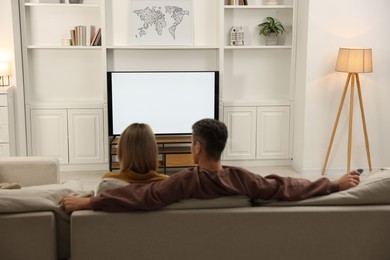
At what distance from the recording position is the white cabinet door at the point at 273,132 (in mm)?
6453

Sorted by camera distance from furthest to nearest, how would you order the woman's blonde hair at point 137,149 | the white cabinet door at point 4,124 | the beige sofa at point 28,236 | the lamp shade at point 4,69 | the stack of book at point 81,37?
1. the stack of book at point 81,37
2. the lamp shade at point 4,69
3. the white cabinet door at point 4,124
4. the woman's blonde hair at point 137,149
5. the beige sofa at point 28,236

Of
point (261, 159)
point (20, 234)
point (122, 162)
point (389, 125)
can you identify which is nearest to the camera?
point (20, 234)

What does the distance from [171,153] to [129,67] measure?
3.82 feet

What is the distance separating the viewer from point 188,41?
6344 mm

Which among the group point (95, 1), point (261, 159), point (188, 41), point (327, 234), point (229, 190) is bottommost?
point (261, 159)

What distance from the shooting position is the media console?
6.00m

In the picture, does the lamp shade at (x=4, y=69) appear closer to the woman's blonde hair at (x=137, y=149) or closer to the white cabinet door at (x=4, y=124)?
the white cabinet door at (x=4, y=124)

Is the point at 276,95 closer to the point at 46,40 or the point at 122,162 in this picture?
the point at 46,40

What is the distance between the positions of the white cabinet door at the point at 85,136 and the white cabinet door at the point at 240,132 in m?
1.44

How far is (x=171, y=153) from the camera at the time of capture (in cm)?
601

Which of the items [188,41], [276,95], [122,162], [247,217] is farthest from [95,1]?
[247,217]

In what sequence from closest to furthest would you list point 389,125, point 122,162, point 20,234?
point 20,234 < point 122,162 < point 389,125

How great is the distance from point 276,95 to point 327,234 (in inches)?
171

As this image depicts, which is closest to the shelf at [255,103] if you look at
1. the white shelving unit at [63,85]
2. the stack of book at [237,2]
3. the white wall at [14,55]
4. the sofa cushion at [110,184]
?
the stack of book at [237,2]
